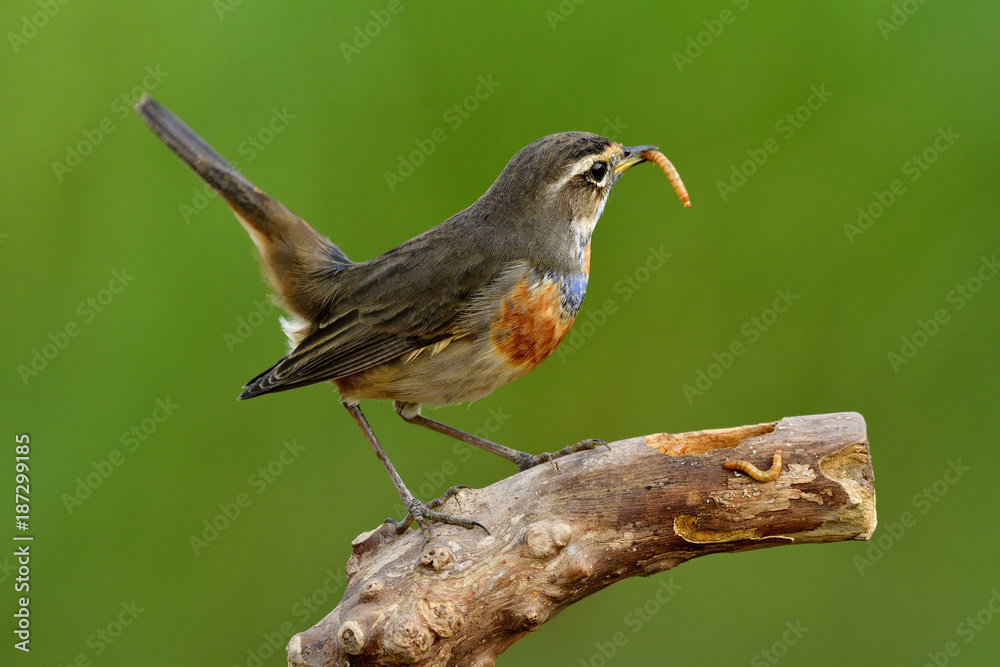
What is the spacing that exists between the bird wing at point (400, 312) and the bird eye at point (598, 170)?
697 mm

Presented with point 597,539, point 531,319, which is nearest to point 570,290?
point 531,319

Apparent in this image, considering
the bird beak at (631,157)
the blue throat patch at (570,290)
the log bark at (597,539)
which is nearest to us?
the log bark at (597,539)

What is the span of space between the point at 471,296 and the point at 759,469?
5.39 ft

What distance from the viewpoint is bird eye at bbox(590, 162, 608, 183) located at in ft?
14.3

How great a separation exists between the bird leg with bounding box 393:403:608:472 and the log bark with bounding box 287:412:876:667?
24cm

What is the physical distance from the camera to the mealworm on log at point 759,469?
3.40 m

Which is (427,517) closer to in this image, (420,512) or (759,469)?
(420,512)

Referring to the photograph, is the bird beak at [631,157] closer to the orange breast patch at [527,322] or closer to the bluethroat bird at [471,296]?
the bluethroat bird at [471,296]

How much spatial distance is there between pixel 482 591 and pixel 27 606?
11.0 feet

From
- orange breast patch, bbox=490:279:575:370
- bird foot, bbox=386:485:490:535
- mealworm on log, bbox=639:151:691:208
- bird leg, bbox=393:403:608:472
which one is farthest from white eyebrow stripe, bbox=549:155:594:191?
bird foot, bbox=386:485:490:535

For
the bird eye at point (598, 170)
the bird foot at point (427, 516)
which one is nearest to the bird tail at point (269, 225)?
the bird foot at point (427, 516)

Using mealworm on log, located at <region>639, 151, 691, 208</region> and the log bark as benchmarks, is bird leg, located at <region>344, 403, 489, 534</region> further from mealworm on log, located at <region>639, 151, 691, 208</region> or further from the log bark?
mealworm on log, located at <region>639, 151, 691, 208</region>

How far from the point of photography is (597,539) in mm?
3506

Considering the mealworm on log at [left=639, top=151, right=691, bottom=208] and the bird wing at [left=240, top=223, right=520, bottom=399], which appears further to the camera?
the mealworm on log at [left=639, top=151, right=691, bottom=208]
